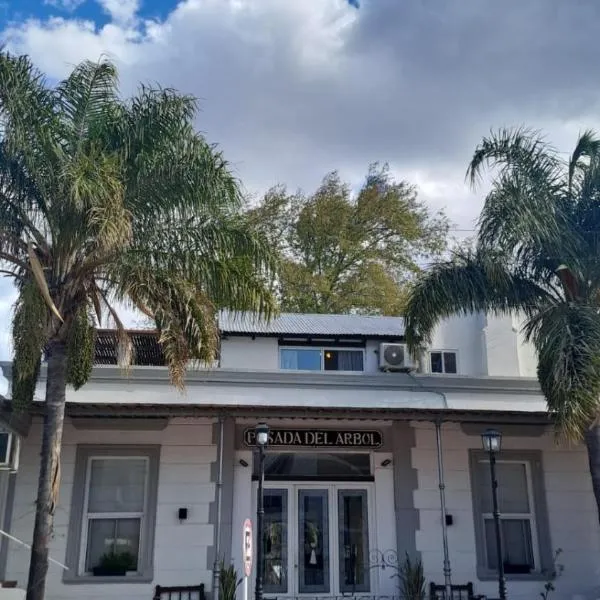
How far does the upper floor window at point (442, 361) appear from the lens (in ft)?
49.9

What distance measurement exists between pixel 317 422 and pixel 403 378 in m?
2.07

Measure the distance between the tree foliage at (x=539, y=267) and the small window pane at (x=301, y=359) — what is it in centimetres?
347

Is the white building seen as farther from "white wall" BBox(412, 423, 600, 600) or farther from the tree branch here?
the tree branch

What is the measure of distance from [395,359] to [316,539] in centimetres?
382

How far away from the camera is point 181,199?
959 centimetres

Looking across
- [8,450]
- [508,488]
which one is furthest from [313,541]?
[8,450]


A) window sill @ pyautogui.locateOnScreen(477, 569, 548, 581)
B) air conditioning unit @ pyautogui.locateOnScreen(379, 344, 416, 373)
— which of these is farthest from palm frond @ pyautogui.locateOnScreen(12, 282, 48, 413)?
window sill @ pyautogui.locateOnScreen(477, 569, 548, 581)

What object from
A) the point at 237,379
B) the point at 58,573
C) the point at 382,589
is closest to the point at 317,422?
the point at 237,379

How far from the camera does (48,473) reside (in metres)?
8.76

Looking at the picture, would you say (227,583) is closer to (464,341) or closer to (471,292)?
(471,292)

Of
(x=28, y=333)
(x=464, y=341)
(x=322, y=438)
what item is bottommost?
(x=322, y=438)

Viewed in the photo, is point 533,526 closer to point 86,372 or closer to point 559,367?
point 559,367

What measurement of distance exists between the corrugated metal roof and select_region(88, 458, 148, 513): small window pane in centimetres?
332

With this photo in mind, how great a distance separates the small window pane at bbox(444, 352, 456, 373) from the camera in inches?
601
